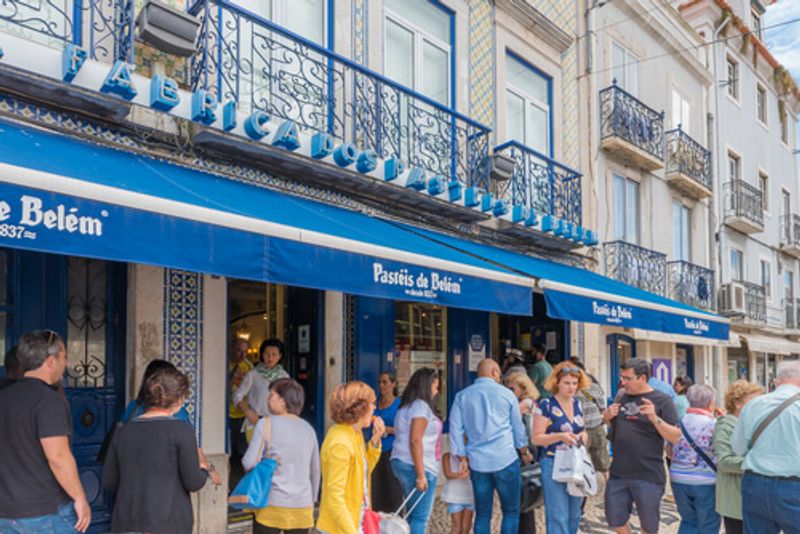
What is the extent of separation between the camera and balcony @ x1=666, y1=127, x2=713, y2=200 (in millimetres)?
14109

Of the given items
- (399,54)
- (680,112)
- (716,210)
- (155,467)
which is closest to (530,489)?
(155,467)

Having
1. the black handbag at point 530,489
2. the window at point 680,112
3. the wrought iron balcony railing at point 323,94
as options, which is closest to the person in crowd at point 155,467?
the black handbag at point 530,489

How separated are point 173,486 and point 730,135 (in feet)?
→ 58.5

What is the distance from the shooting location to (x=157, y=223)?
3.50m

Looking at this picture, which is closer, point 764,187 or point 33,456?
point 33,456

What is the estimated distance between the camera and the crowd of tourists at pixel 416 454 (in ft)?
11.1

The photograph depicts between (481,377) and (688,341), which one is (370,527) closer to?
(481,377)

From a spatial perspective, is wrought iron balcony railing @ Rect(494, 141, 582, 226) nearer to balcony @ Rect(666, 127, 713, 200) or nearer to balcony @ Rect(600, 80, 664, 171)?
balcony @ Rect(600, 80, 664, 171)

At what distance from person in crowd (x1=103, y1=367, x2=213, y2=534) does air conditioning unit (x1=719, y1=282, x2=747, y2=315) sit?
15092 millimetres

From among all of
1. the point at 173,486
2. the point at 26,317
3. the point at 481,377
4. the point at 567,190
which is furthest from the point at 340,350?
the point at 567,190

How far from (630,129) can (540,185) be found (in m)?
3.42

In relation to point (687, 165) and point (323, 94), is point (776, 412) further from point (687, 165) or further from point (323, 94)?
point (687, 165)

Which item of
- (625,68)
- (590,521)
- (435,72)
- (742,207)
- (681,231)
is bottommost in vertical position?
(590,521)

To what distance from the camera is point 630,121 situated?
12.4 meters
